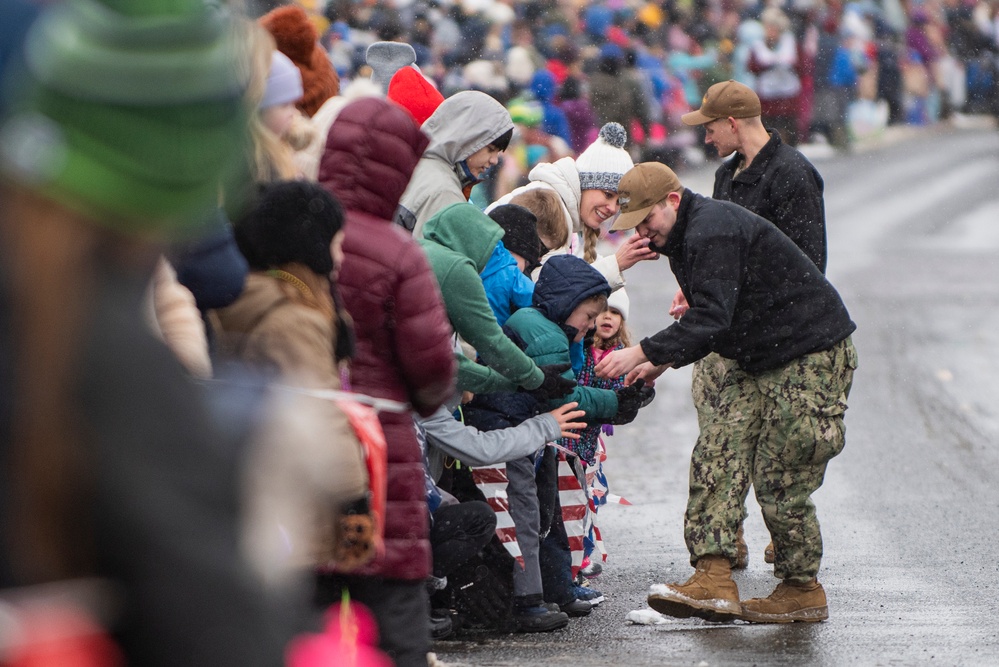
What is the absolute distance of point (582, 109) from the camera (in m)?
17.4

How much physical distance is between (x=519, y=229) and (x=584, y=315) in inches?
22.3

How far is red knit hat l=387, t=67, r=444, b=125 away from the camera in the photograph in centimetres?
669

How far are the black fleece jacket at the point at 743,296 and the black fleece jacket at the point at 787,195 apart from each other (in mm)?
771

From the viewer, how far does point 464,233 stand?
5.41m

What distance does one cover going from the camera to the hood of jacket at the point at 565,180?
23.9 ft

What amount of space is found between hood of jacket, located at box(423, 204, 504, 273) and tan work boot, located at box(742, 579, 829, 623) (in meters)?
1.87

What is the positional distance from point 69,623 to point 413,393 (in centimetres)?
304

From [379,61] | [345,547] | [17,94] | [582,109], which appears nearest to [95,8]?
[17,94]

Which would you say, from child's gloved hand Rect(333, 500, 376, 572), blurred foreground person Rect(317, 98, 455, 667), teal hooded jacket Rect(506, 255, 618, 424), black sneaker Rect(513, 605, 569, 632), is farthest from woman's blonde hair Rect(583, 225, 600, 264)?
child's gloved hand Rect(333, 500, 376, 572)

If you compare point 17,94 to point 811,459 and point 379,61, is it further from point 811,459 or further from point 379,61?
point 379,61

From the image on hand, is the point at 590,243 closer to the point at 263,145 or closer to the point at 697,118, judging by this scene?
the point at 697,118

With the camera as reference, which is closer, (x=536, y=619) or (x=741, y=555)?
(x=536, y=619)

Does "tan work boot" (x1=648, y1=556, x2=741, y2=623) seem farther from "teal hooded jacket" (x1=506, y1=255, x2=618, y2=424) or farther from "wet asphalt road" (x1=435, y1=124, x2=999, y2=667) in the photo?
"teal hooded jacket" (x1=506, y1=255, x2=618, y2=424)

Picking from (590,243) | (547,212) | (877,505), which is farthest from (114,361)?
(877,505)
